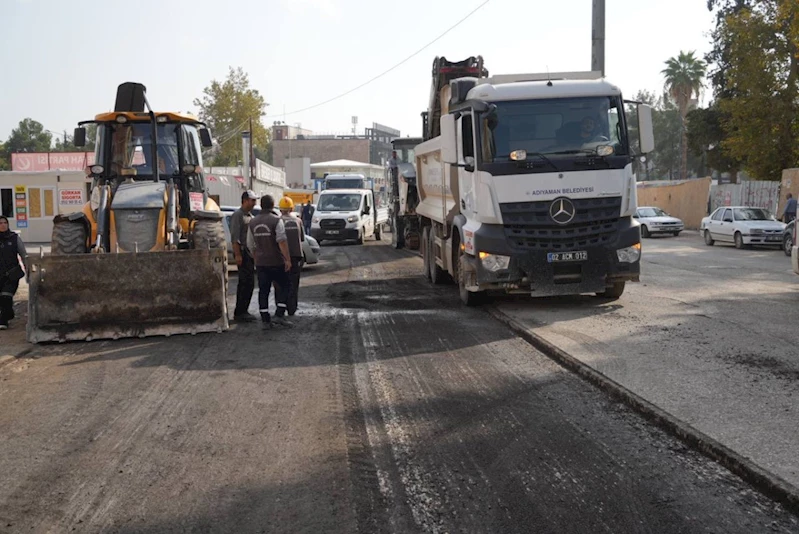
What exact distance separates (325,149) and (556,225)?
12461 centimetres

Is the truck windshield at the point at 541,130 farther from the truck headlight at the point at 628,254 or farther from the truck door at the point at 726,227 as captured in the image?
the truck door at the point at 726,227

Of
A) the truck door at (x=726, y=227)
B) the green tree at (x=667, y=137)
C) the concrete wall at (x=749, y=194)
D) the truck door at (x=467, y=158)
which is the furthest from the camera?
the green tree at (x=667, y=137)

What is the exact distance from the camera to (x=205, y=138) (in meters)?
13.9

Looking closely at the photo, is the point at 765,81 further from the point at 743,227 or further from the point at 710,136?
the point at 710,136

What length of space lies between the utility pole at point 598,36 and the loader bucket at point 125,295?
15.5 m

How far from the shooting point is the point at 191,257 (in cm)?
1149

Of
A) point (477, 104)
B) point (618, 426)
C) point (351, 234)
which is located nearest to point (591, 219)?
point (477, 104)

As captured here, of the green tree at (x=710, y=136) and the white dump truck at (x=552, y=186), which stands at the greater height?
the green tree at (x=710, y=136)

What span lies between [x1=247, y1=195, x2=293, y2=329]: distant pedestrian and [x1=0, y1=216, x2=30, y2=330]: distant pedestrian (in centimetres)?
340

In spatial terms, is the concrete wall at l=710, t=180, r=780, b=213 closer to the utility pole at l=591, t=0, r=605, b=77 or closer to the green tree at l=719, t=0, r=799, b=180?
the green tree at l=719, t=0, r=799, b=180

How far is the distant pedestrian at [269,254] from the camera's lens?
39.7 ft

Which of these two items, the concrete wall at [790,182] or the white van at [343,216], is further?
the white van at [343,216]

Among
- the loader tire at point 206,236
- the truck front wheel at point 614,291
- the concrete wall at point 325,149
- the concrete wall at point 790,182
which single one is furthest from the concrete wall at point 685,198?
the concrete wall at point 325,149

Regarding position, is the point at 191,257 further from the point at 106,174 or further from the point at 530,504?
the point at 530,504
